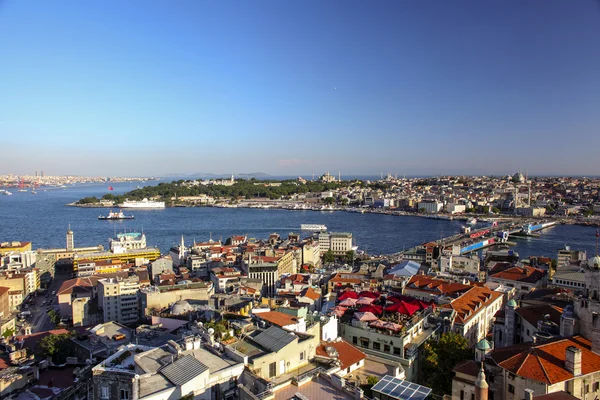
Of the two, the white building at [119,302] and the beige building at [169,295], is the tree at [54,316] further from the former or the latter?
the beige building at [169,295]

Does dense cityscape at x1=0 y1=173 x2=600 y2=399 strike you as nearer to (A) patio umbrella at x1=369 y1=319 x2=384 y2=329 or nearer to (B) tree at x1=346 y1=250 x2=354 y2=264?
(A) patio umbrella at x1=369 y1=319 x2=384 y2=329

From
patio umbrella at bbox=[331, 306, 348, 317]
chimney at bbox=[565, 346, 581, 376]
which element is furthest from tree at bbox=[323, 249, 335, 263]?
chimney at bbox=[565, 346, 581, 376]

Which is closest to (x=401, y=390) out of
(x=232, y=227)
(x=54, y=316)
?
(x=54, y=316)

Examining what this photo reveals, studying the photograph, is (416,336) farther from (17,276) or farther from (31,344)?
(17,276)

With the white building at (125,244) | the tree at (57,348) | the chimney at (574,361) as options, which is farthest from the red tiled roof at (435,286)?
the white building at (125,244)

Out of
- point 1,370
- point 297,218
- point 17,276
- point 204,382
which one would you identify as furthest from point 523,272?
point 297,218

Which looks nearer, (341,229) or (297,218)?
(341,229)
